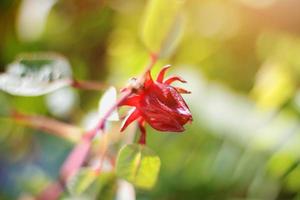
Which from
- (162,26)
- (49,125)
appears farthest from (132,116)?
(49,125)

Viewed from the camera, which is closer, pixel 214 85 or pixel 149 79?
pixel 149 79

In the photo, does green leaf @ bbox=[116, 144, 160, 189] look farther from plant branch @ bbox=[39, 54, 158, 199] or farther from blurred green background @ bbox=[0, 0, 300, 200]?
blurred green background @ bbox=[0, 0, 300, 200]

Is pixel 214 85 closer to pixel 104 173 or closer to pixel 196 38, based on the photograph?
pixel 196 38

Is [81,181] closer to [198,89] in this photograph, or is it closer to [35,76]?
[35,76]

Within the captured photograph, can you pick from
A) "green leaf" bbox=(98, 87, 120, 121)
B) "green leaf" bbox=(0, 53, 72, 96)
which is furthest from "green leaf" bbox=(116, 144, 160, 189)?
"green leaf" bbox=(0, 53, 72, 96)

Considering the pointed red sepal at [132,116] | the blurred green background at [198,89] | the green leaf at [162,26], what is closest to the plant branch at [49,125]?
the blurred green background at [198,89]

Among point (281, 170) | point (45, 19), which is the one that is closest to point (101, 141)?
point (281, 170)

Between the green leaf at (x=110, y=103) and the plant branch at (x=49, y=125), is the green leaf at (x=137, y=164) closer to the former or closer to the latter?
the green leaf at (x=110, y=103)
